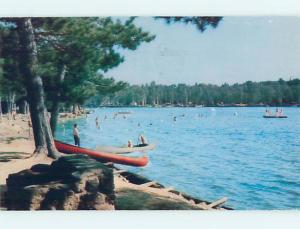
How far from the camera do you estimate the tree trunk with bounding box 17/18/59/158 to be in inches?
153

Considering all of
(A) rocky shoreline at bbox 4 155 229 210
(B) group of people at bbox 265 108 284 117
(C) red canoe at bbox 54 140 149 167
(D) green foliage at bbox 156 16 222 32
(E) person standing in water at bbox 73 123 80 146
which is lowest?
(A) rocky shoreline at bbox 4 155 229 210

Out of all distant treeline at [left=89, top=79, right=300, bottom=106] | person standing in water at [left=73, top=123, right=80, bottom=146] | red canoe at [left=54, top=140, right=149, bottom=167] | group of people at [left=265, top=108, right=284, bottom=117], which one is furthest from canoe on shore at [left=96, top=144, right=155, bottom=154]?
group of people at [left=265, top=108, right=284, bottom=117]

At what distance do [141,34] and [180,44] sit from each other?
0.30 metres

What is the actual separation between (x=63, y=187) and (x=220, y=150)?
47.3 inches

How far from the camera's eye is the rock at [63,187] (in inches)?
148

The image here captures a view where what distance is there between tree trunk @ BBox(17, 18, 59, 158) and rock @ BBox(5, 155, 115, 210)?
6.3 inches

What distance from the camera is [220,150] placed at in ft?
12.5

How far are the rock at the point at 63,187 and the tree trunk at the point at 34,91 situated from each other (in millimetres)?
159

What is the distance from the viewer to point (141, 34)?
3.80 metres

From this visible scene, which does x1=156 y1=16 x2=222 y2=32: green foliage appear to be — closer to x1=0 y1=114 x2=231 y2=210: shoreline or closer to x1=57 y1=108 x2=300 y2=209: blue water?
x1=57 y1=108 x2=300 y2=209: blue water

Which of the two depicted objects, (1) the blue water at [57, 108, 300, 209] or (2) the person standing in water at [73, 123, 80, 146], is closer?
(1) the blue water at [57, 108, 300, 209]

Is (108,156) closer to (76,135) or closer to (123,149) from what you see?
(123,149)
